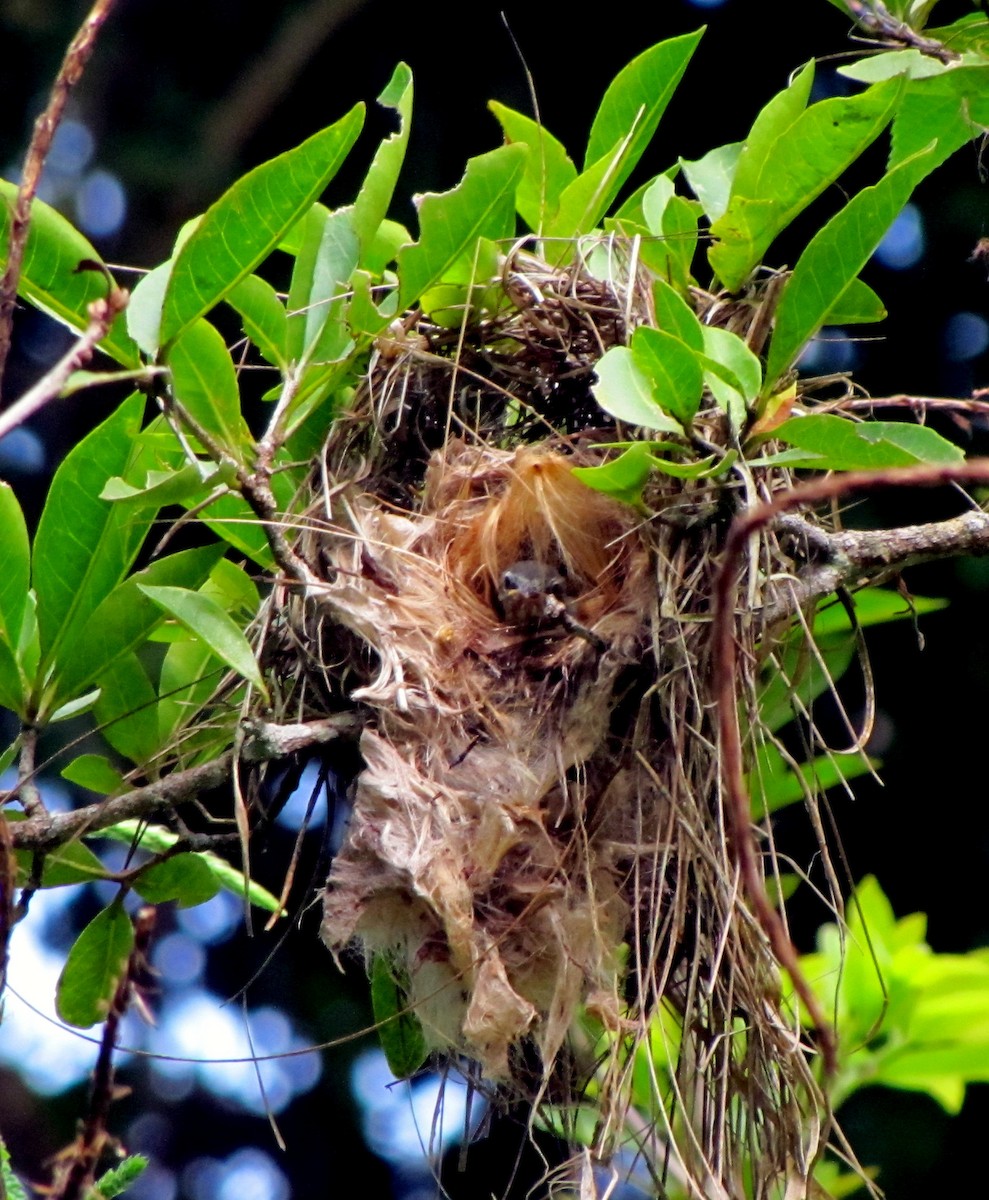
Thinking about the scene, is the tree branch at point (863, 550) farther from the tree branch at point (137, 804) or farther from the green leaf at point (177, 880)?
the green leaf at point (177, 880)

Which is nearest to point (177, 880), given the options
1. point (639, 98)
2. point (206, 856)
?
point (206, 856)

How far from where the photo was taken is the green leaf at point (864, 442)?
37.4 inches

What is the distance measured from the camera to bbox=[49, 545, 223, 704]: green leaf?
44.2 inches

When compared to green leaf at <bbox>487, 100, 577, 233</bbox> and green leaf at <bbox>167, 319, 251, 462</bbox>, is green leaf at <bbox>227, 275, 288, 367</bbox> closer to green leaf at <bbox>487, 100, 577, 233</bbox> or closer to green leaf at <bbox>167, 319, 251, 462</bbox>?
green leaf at <bbox>167, 319, 251, 462</bbox>

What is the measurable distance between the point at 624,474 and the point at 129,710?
0.47 meters

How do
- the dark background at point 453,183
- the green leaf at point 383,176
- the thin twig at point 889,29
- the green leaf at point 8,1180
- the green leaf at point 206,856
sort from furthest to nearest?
the dark background at point 453,183, the green leaf at point 206,856, the thin twig at point 889,29, the green leaf at point 383,176, the green leaf at point 8,1180

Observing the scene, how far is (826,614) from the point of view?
130 centimetres

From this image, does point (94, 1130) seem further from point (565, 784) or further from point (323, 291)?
point (323, 291)

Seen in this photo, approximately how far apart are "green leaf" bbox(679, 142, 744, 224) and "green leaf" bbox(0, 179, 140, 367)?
48 centimetres

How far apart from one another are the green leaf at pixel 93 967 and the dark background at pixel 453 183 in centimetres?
154

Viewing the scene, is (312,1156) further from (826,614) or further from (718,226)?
(718,226)

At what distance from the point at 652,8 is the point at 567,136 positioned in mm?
419

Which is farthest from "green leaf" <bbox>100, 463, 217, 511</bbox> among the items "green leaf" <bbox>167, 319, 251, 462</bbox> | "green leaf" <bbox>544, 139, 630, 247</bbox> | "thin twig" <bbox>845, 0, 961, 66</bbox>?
"thin twig" <bbox>845, 0, 961, 66</bbox>

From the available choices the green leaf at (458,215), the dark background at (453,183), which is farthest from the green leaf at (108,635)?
the dark background at (453,183)
